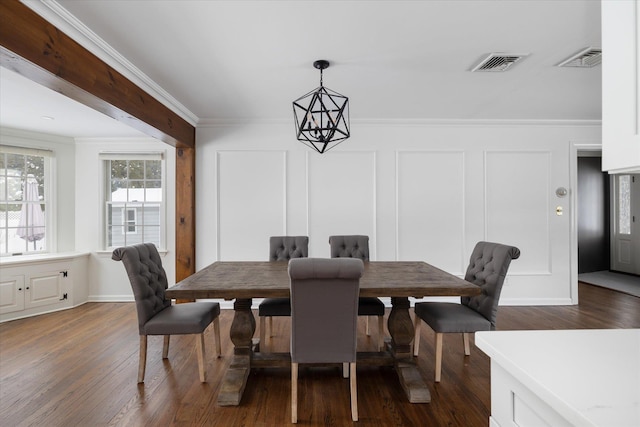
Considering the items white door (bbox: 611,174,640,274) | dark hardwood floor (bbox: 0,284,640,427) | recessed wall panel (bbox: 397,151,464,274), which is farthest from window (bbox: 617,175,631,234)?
recessed wall panel (bbox: 397,151,464,274)

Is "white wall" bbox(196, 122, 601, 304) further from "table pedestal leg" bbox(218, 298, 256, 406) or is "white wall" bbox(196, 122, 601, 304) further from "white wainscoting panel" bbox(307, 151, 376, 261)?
"table pedestal leg" bbox(218, 298, 256, 406)

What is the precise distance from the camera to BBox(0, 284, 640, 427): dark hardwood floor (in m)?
2.12

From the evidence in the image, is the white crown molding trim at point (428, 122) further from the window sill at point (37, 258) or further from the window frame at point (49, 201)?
the window sill at point (37, 258)

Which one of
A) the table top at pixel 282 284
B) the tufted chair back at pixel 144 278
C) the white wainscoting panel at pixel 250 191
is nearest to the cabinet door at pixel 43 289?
the white wainscoting panel at pixel 250 191

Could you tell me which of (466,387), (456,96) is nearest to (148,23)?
(456,96)

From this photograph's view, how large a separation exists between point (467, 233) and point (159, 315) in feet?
12.7

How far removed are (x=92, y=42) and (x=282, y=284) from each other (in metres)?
2.08

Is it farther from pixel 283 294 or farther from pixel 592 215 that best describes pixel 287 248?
pixel 592 215

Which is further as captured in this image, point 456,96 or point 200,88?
point 456,96

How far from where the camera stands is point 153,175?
502cm

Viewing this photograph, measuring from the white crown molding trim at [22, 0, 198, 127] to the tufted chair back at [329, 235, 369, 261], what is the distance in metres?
2.29

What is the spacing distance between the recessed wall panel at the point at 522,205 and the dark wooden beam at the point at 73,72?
4.12 m

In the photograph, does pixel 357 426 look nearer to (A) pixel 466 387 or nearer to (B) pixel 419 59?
(A) pixel 466 387

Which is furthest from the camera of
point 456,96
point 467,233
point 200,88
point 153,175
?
point 153,175
